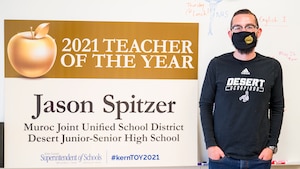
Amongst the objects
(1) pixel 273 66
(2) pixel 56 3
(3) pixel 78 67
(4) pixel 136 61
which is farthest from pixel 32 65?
(1) pixel 273 66

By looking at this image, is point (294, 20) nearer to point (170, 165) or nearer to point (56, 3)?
point (170, 165)

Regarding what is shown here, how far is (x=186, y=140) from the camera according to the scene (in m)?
2.03

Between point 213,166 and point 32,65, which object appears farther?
point 32,65

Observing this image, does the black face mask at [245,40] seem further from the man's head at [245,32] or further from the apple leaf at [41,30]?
the apple leaf at [41,30]

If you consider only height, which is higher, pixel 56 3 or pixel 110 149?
pixel 56 3

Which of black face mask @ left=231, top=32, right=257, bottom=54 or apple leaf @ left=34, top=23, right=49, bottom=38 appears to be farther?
apple leaf @ left=34, top=23, right=49, bottom=38

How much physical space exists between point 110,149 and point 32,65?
68 centimetres

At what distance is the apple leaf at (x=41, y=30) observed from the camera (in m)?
1.95

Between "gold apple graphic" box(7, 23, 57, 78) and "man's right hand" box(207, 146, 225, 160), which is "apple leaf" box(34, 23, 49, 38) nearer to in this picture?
"gold apple graphic" box(7, 23, 57, 78)

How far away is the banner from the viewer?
196 centimetres

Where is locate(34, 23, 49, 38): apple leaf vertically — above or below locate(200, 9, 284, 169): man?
above

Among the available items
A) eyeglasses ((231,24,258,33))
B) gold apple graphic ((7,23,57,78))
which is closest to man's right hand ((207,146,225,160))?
eyeglasses ((231,24,258,33))

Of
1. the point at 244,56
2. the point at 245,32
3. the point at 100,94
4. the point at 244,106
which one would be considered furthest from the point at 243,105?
the point at 100,94

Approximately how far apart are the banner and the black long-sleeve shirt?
0.25 metres
